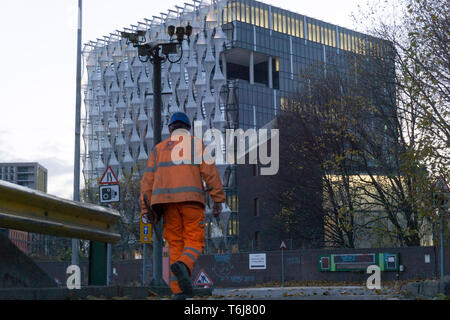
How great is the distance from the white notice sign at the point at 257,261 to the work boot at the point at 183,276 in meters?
37.2

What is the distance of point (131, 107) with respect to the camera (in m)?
103

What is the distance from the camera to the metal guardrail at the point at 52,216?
6.15 meters

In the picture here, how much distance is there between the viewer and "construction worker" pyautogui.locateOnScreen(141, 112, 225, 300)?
26.6ft

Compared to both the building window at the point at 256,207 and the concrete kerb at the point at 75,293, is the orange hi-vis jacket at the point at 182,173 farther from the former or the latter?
the building window at the point at 256,207

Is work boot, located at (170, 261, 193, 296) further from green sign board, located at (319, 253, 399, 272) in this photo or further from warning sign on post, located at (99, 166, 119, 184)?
green sign board, located at (319, 253, 399, 272)

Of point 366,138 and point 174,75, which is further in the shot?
point 174,75

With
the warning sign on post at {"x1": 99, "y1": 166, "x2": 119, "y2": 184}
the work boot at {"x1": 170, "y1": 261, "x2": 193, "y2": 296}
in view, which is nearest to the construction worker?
the work boot at {"x1": 170, "y1": 261, "x2": 193, "y2": 296}

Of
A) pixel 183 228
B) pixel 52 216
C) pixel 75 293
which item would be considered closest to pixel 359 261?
pixel 183 228

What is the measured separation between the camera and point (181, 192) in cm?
810

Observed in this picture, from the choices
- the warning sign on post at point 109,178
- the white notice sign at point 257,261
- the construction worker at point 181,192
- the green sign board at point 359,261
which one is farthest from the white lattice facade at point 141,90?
the construction worker at point 181,192

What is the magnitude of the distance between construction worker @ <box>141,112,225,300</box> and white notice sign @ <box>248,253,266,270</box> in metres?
36.5
